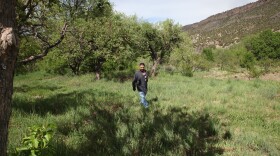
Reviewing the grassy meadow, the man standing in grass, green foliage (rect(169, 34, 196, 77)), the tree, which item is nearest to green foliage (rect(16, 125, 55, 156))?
the grassy meadow

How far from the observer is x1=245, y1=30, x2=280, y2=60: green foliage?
3071 inches

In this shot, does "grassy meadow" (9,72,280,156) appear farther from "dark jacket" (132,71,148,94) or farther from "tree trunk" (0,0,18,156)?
"tree trunk" (0,0,18,156)

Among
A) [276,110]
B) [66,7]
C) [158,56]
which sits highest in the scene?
[66,7]

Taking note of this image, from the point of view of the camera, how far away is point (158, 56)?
31719 millimetres

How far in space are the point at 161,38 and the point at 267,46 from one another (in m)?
58.8

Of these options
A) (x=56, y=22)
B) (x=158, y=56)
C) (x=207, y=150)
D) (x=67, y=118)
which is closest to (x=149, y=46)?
(x=158, y=56)

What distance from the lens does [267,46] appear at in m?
79.7

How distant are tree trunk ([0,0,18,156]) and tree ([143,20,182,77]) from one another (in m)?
27.4

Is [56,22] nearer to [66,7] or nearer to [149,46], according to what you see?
[66,7]

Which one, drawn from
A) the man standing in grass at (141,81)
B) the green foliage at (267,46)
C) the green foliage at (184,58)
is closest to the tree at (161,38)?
the green foliage at (184,58)

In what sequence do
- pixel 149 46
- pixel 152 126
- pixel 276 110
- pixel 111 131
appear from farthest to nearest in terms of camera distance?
pixel 149 46, pixel 276 110, pixel 152 126, pixel 111 131

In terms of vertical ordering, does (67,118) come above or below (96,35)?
below

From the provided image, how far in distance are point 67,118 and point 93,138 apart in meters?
2.25

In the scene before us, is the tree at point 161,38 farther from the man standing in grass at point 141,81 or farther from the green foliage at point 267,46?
the green foliage at point 267,46
